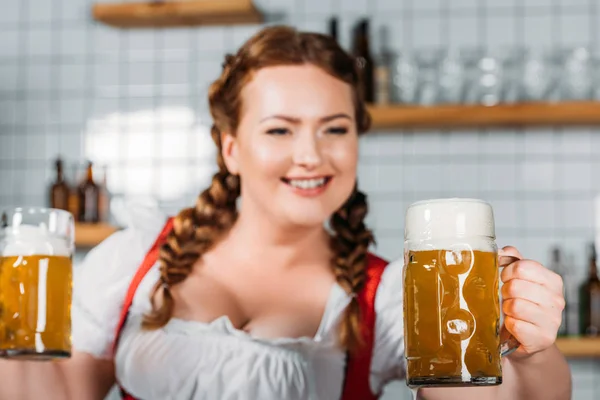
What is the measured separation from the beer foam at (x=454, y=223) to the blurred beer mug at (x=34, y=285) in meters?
0.46

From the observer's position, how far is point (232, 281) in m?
1.77

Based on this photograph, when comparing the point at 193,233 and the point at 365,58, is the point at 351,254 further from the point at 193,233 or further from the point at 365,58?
the point at 365,58

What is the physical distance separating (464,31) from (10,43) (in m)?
1.60

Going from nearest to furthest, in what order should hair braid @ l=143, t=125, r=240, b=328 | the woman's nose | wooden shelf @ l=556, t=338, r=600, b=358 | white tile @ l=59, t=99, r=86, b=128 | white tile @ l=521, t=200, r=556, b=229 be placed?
the woman's nose, hair braid @ l=143, t=125, r=240, b=328, wooden shelf @ l=556, t=338, r=600, b=358, white tile @ l=521, t=200, r=556, b=229, white tile @ l=59, t=99, r=86, b=128

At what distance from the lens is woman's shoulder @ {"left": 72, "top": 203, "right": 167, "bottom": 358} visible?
1668 millimetres

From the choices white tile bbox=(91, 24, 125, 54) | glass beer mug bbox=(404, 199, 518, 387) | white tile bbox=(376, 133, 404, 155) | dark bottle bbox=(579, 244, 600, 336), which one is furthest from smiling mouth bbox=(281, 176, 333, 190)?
white tile bbox=(91, 24, 125, 54)

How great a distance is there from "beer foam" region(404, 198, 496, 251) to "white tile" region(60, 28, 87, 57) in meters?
2.49

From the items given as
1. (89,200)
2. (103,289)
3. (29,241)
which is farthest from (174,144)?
(29,241)

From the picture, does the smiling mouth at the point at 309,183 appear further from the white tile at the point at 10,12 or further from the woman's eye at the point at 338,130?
the white tile at the point at 10,12

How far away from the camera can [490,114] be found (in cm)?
279

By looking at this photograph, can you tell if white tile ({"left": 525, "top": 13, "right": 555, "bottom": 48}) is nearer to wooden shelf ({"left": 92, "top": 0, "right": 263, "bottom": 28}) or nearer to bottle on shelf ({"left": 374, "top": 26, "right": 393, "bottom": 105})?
bottle on shelf ({"left": 374, "top": 26, "right": 393, "bottom": 105})

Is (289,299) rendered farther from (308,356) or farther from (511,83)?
(511,83)

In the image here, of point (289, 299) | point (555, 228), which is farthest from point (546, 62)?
point (289, 299)

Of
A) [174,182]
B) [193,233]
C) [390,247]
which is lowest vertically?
[390,247]
